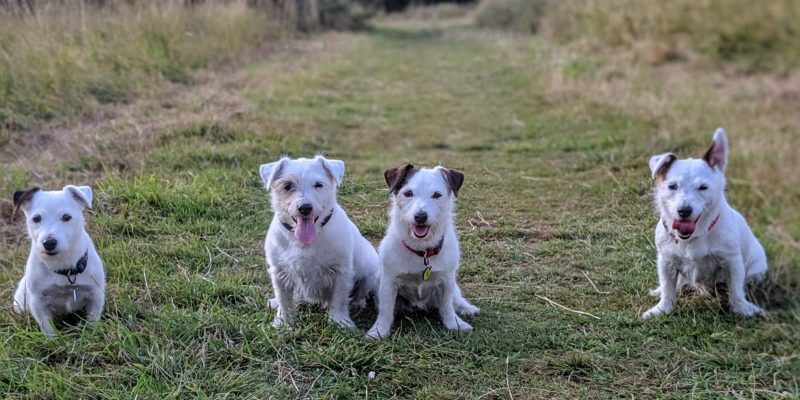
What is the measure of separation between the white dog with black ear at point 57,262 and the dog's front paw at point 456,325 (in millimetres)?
2048

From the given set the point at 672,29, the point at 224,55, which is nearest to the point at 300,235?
the point at 224,55

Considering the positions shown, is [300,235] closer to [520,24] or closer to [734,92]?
[734,92]

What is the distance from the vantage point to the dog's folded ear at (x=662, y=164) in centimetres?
445

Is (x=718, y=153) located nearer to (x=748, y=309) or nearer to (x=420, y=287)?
(x=748, y=309)

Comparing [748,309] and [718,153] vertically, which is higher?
[718,153]

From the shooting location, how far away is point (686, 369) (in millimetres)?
3885

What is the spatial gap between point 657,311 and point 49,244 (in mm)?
3633

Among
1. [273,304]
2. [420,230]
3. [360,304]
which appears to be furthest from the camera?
[360,304]

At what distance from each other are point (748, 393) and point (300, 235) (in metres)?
2.53

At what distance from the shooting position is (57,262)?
4117 millimetres

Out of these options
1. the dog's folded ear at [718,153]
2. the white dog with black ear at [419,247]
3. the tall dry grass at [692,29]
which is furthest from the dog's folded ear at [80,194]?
the tall dry grass at [692,29]

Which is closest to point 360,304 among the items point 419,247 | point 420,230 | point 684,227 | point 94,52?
point 419,247

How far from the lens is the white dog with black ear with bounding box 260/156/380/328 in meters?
4.28

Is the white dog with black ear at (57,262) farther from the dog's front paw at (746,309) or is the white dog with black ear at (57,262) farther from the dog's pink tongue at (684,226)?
the dog's front paw at (746,309)
